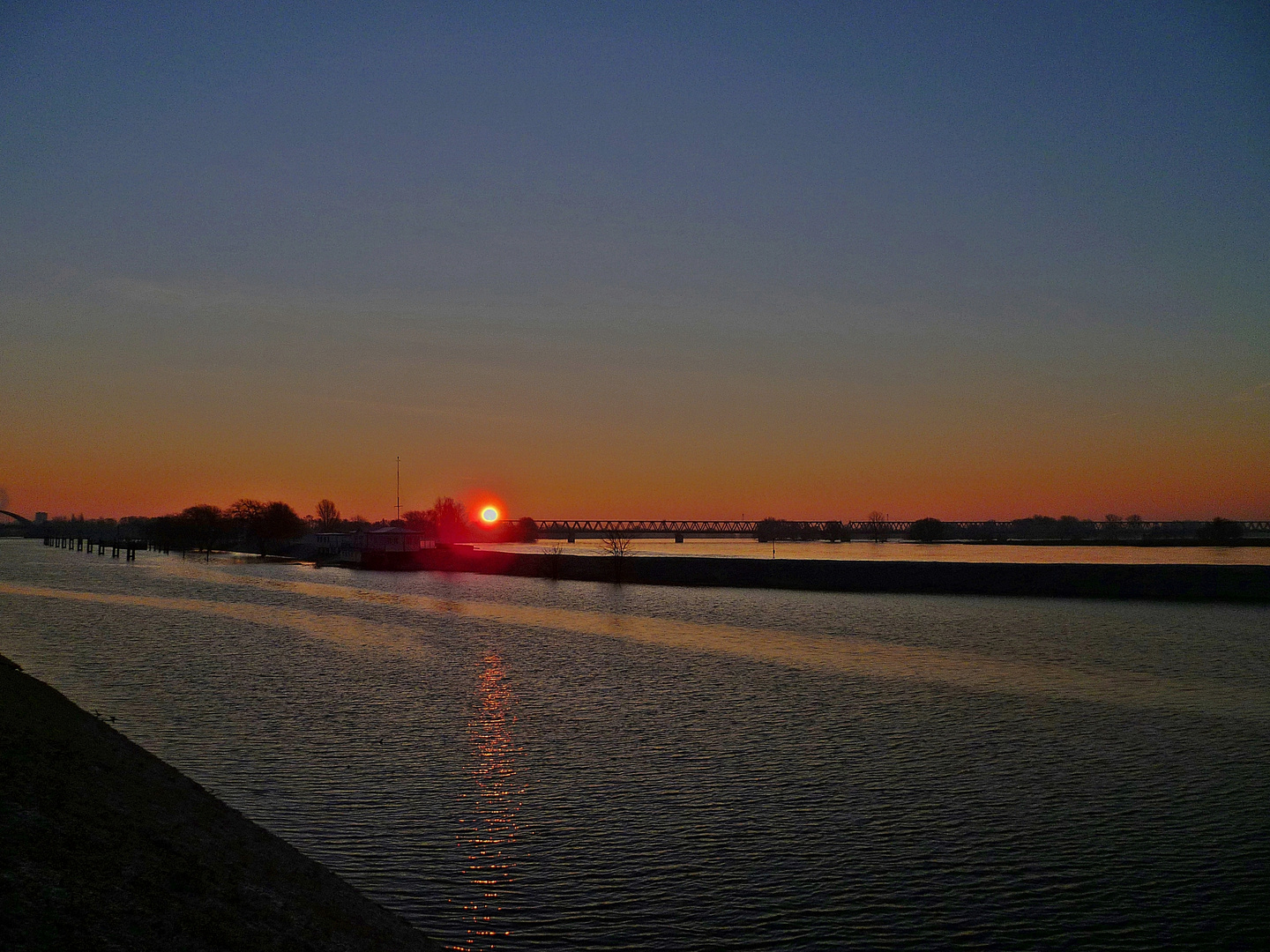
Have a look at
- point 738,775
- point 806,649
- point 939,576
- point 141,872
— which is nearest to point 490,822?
point 738,775

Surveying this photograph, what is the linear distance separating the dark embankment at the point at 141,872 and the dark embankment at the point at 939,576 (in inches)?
2909

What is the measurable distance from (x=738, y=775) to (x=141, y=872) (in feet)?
38.1

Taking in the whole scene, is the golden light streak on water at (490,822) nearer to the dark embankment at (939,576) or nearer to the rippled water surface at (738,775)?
the rippled water surface at (738,775)

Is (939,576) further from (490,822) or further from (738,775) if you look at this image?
(490,822)

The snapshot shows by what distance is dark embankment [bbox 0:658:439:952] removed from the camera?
765 cm

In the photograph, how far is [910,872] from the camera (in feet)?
43.2

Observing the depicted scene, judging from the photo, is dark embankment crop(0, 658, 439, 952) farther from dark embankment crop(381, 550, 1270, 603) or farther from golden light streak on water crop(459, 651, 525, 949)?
dark embankment crop(381, 550, 1270, 603)

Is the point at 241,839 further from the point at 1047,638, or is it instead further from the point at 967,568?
the point at 967,568

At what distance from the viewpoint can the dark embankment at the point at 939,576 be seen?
7088 centimetres

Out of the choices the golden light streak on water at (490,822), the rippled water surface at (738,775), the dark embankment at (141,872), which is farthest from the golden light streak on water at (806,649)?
the dark embankment at (141,872)

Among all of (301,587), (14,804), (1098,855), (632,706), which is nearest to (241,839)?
(14,804)

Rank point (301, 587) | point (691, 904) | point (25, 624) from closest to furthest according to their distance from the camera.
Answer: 1. point (691, 904)
2. point (25, 624)
3. point (301, 587)

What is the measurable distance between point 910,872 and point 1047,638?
116 ft

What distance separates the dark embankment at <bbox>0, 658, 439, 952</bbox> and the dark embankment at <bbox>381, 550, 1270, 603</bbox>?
73.9 metres
